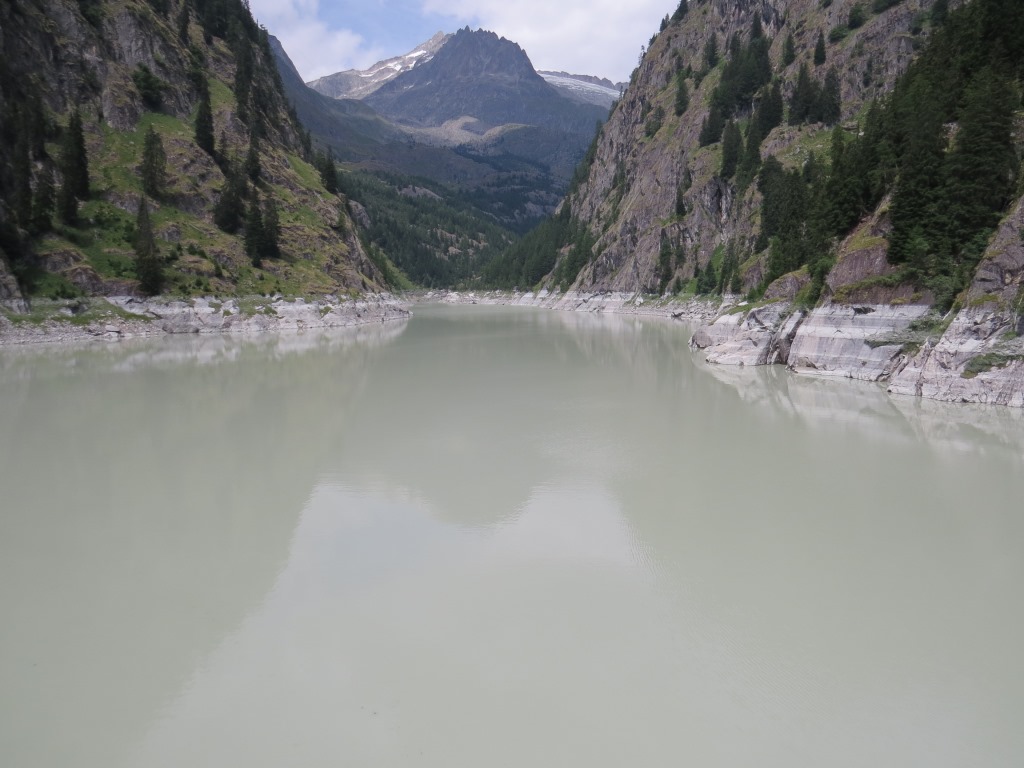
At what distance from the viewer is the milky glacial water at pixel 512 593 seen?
7.14 m

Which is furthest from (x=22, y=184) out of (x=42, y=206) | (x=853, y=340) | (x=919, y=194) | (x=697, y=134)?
(x=697, y=134)

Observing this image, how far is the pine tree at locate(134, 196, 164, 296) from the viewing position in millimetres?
56625

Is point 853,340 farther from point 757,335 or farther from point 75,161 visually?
point 75,161

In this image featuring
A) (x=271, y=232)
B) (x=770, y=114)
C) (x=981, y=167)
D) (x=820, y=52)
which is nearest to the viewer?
(x=981, y=167)

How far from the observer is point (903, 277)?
30469 millimetres

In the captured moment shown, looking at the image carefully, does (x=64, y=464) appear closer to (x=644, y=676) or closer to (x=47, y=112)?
(x=644, y=676)

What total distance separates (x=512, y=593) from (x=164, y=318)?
197 feet

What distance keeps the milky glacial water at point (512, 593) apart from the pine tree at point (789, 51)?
102509 mm

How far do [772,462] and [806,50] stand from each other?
111497 mm

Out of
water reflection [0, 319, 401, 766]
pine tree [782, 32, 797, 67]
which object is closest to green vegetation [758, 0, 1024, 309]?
water reflection [0, 319, 401, 766]

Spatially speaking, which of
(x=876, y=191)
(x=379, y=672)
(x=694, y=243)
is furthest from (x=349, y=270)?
(x=379, y=672)

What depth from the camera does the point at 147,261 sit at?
56.7 m

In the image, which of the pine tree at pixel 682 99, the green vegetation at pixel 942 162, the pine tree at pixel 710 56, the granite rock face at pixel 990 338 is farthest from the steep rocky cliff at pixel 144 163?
the pine tree at pixel 710 56

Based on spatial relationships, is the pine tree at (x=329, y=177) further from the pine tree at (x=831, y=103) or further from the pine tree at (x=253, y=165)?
the pine tree at (x=831, y=103)
